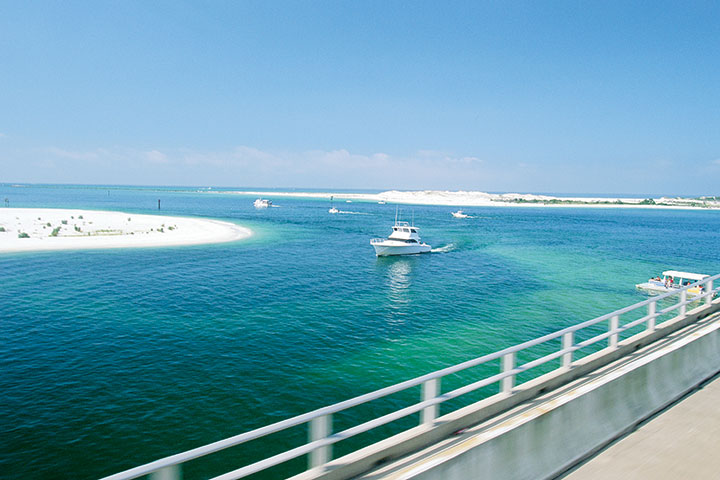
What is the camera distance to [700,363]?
960cm

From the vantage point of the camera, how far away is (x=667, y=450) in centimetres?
684

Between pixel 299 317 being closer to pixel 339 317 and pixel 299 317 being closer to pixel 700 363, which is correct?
pixel 339 317

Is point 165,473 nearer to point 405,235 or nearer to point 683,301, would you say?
point 683,301

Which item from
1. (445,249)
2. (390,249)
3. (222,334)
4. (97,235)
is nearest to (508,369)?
(222,334)

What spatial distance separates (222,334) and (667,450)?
689 inches

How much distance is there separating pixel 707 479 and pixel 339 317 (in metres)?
18.9

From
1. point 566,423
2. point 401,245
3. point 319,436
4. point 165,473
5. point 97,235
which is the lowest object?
point 401,245

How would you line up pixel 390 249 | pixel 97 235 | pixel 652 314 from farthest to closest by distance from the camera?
pixel 97 235
pixel 390 249
pixel 652 314

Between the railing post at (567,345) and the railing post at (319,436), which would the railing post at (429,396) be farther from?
the railing post at (567,345)

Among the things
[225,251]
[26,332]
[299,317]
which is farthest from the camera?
[225,251]

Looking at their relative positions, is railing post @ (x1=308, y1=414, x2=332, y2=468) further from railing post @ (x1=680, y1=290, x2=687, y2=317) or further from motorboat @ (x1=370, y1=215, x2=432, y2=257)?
motorboat @ (x1=370, y1=215, x2=432, y2=257)

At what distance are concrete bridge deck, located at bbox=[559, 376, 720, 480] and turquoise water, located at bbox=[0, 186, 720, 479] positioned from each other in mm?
7341

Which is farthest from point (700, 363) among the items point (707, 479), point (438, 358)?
point (438, 358)

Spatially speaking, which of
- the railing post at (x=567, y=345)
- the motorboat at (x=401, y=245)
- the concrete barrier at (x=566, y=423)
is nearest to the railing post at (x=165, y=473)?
the concrete barrier at (x=566, y=423)
